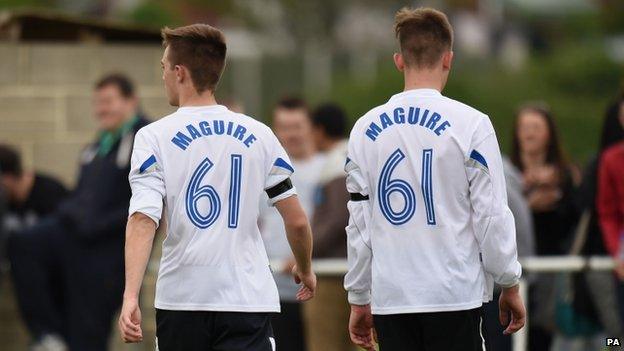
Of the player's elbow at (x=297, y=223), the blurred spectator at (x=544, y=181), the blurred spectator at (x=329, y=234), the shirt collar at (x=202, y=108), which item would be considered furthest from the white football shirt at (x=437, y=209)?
the blurred spectator at (x=544, y=181)

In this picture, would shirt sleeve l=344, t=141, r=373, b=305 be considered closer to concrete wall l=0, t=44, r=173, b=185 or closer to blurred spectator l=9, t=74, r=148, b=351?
blurred spectator l=9, t=74, r=148, b=351

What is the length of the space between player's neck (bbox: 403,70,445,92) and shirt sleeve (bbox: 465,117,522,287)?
301 mm

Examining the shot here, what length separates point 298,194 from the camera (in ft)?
36.6

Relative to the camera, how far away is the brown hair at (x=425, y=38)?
6.90 meters

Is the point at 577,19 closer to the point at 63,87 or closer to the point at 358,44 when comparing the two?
the point at 358,44

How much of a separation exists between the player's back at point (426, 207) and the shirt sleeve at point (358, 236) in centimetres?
9

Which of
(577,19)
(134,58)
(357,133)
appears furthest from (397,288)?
(577,19)

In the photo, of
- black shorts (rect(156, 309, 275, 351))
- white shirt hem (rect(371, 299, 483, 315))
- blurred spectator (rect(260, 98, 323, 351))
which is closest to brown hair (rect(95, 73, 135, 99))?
blurred spectator (rect(260, 98, 323, 351))

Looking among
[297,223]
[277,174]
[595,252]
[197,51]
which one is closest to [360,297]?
[297,223]

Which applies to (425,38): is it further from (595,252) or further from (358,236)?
(595,252)

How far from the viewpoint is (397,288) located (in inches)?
266

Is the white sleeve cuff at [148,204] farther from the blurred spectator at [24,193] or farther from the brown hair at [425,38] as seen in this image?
the blurred spectator at [24,193]

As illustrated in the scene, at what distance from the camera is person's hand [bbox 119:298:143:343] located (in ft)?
21.4

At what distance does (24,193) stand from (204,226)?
19.5 ft
